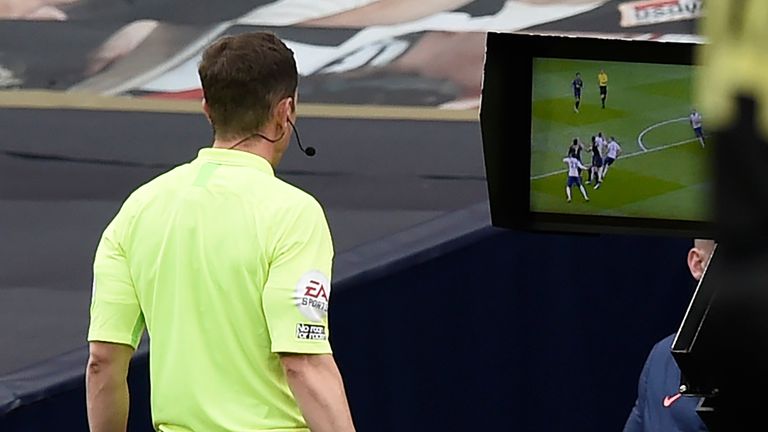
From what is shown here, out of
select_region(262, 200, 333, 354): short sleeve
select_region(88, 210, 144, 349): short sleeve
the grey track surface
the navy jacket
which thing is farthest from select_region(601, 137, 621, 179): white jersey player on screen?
the grey track surface

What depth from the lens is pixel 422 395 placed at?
3.82m

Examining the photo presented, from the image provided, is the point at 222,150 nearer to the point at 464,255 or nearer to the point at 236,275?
the point at 236,275

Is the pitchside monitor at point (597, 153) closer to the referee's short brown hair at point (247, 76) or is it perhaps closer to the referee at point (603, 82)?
the referee at point (603, 82)

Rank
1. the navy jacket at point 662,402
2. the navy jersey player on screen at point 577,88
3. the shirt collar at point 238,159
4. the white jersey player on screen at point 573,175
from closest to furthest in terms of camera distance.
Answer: the navy jersey player on screen at point 577,88, the white jersey player on screen at point 573,175, the shirt collar at point 238,159, the navy jacket at point 662,402

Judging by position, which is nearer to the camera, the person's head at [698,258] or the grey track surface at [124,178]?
the person's head at [698,258]

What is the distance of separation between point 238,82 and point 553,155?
0.56 metres

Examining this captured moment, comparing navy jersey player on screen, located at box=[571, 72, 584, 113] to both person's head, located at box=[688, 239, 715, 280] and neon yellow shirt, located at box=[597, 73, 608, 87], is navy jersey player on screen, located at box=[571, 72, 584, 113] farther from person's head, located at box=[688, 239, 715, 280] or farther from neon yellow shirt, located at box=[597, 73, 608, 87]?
person's head, located at box=[688, 239, 715, 280]

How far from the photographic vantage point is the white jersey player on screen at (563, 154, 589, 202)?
195 centimetres

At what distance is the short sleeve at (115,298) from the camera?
7.70 ft

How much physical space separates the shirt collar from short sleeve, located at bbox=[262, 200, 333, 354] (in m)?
0.11

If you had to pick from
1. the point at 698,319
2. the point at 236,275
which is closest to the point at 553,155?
the point at 698,319

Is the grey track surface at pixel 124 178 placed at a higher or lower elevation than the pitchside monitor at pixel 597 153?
lower

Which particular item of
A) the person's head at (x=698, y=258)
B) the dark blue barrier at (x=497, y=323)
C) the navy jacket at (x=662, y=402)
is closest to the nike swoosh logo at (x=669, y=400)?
the navy jacket at (x=662, y=402)

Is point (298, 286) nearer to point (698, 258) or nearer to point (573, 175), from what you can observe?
point (573, 175)
